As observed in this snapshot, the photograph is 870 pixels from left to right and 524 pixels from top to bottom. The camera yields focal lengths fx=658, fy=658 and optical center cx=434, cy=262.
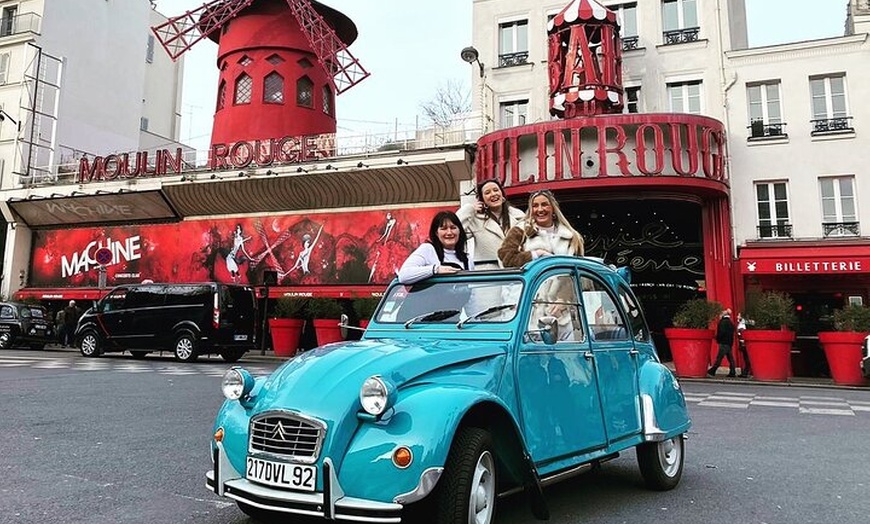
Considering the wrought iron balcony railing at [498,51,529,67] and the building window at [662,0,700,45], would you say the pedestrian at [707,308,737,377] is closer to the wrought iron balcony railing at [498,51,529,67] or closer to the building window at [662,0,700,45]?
the building window at [662,0,700,45]

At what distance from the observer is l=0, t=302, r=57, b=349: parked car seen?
2048 cm

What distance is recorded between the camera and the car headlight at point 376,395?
2861 millimetres

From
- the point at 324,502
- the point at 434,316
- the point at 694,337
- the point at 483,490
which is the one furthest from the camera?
the point at 694,337

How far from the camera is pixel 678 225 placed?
64.3 feet

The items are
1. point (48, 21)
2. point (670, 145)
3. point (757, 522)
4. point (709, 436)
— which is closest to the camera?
point (757, 522)

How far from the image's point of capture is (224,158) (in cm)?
2344

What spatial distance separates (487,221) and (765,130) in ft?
51.8

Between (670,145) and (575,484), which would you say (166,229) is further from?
(575,484)

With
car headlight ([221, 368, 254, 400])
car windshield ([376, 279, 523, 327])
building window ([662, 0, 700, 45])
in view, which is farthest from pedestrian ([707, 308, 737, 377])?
car headlight ([221, 368, 254, 400])

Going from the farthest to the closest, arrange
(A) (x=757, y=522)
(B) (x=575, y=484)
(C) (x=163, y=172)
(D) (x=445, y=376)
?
(C) (x=163, y=172), (B) (x=575, y=484), (A) (x=757, y=522), (D) (x=445, y=376)

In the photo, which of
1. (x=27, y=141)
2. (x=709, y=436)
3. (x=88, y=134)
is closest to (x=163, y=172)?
(x=27, y=141)

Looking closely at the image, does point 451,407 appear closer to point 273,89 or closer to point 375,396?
point 375,396

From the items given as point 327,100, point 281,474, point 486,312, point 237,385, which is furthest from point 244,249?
point 281,474

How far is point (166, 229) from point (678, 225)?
1833cm
